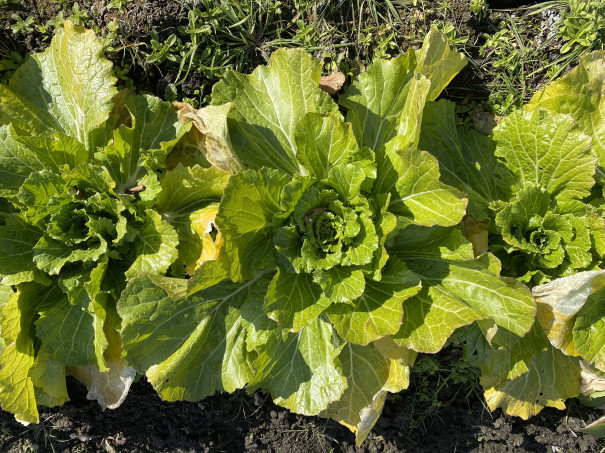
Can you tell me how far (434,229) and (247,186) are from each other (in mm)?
1064

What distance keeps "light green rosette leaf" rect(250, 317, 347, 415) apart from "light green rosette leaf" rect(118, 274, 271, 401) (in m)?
0.16

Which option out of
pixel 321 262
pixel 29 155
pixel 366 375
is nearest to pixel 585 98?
pixel 321 262

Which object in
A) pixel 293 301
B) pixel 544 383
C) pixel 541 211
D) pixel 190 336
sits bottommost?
pixel 544 383

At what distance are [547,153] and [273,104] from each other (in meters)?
1.65

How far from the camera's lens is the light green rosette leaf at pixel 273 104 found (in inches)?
108

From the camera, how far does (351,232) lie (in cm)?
258

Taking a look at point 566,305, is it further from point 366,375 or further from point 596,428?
point 596,428

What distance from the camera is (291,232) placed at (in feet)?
8.66

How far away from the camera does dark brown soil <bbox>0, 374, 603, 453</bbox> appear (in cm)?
387

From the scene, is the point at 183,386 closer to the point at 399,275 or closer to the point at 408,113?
the point at 399,275

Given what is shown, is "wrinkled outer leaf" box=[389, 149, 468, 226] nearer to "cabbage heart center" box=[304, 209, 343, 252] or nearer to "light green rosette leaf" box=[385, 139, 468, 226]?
"light green rosette leaf" box=[385, 139, 468, 226]

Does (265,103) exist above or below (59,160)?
above

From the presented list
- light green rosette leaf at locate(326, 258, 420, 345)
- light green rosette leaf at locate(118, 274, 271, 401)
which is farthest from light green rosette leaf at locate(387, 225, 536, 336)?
light green rosette leaf at locate(118, 274, 271, 401)

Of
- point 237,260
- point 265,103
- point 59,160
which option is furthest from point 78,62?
point 237,260
